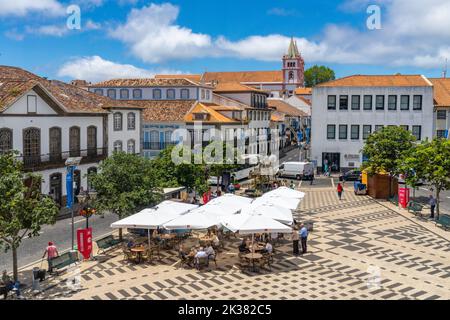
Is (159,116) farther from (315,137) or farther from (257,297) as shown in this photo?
(257,297)

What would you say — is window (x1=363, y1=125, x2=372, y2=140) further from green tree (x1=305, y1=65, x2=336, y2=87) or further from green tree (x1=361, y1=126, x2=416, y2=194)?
green tree (x1=305, y1=65, x2=336, y2=87)

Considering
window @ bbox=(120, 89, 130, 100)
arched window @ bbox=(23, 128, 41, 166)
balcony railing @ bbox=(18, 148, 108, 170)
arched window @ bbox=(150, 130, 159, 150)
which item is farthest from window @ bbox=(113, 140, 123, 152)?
window @ bbox=(120, 89, 130, 100)

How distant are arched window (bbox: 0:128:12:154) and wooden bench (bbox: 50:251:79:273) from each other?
14.3 meters

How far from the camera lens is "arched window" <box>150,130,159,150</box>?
189 feet

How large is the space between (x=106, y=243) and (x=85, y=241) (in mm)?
1682

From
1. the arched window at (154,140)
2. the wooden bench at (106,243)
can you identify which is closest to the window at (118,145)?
the arched window at (154,140)

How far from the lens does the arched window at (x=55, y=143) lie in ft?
122

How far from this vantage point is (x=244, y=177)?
56625 mm

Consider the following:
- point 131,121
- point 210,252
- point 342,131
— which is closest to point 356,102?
point 342,131

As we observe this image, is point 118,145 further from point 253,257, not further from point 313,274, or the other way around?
point 313,274

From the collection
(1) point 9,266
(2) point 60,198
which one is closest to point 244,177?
(2) point 60,198

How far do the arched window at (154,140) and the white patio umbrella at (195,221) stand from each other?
3496 centimetres

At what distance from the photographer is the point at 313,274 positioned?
65.6 feet

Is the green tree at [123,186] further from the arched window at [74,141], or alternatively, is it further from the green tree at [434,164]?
the green tree at [434,164]
